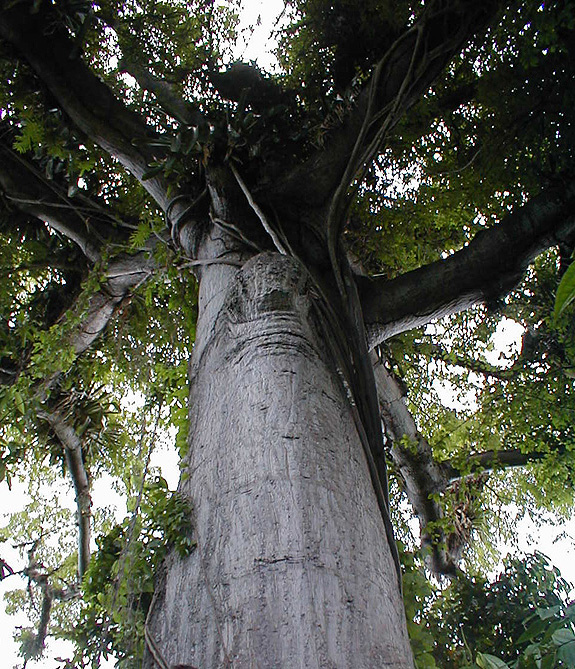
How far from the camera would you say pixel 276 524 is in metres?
1.12

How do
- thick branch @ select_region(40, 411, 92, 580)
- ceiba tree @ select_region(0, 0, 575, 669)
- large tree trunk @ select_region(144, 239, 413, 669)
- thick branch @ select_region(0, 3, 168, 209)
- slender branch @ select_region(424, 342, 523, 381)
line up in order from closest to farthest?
large tree trunk @ select_region(144, 239, 413, 669), ceiba tree @ select_region(0, 0, 575, 669), thick branch @ select_region(0, 3, 168, 209), thick branch @ select_region(40, 411, 92, 580), slender branch @ select_region(424, 342, 523, 381)

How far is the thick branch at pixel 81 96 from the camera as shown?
267 centimetres

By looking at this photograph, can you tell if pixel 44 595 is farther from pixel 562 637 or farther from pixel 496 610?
pixel 562 637

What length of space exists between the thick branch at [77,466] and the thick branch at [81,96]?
2.18 m

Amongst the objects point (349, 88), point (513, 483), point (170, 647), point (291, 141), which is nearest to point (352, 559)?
point (170, 647)

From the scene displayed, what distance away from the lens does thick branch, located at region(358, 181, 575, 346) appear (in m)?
2.44

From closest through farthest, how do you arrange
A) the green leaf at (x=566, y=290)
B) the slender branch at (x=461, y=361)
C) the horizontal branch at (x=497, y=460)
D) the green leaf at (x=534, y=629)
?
the green leaf at (x=566, y=290) < the green leaf at (x=534, y=629) < the horizontal branch at (x=497, y=460) < the slender branch at (x=461, y=361)

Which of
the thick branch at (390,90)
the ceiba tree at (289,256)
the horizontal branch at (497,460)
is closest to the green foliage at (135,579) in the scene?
the ceiba tree at (289,256)

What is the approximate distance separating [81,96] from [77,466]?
2.75m

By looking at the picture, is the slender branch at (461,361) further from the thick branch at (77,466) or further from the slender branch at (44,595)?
the slender branch at (44,595)

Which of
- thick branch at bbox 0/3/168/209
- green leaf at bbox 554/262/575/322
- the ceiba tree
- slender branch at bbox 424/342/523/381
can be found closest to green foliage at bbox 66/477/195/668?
the ceiba tree

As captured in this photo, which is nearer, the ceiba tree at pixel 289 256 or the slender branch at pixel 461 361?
the ceiba tree at pixel 289 256

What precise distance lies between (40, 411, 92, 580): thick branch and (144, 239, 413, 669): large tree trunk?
2.75m

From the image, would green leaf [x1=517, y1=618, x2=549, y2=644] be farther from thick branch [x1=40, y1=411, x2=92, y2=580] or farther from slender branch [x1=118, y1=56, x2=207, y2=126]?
thick branch [x1=40, y1=411, x2=92, y2=580]
